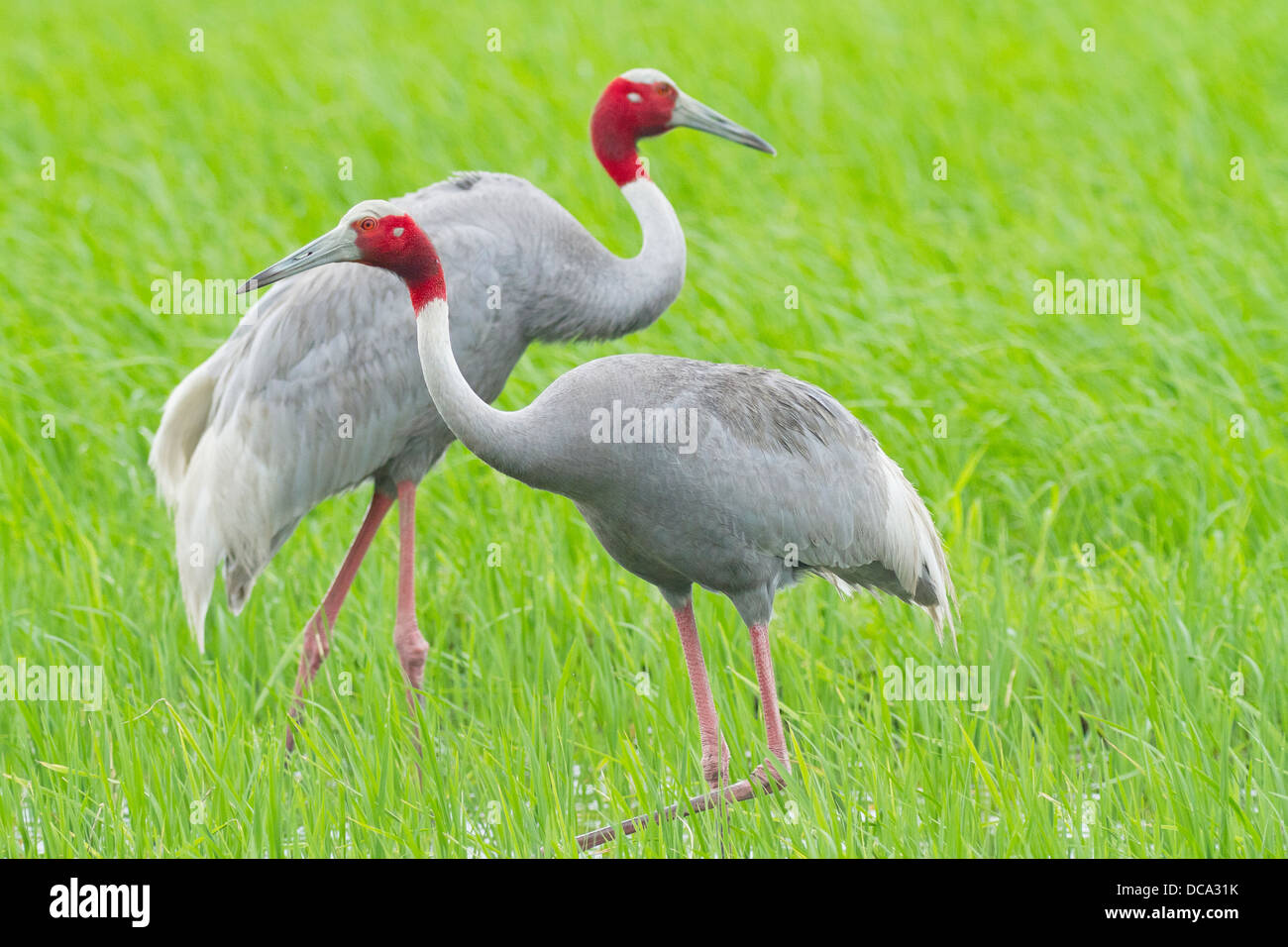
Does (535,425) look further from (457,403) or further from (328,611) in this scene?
(328,611)

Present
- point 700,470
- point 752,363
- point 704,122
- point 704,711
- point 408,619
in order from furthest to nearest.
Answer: point 752,363 → point 704,122 → point 408,619 → point 704,711 → point 700,470

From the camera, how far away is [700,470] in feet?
13.2

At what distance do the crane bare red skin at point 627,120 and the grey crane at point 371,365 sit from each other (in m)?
0.21

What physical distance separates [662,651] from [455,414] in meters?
1.43

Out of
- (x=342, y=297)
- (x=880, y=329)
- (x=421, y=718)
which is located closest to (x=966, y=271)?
(x=880, y=329)

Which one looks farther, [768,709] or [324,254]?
[768,709]

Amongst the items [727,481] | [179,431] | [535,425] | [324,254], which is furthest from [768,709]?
[179,431]

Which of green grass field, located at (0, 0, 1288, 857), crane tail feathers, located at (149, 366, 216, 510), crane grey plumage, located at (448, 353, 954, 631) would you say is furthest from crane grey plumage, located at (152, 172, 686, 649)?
crane grey plumage, located at (448, 353, 954, 631)

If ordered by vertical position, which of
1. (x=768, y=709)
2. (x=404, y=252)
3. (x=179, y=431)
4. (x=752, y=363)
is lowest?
(x=768, y=709)

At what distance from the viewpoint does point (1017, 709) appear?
462cm

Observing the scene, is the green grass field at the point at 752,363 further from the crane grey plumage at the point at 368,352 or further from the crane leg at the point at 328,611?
the crane grey plumage at the point at 368,352

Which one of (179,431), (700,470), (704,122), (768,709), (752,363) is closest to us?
(700,470)

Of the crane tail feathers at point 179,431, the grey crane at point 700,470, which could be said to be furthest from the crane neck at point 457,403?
the crane tail feathers at point 179,431

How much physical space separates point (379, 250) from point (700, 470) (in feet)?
3.02
